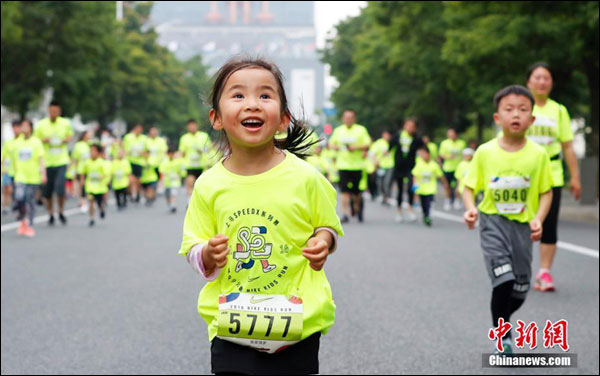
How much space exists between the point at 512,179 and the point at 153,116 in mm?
60872

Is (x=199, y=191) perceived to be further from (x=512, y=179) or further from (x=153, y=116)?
(x=153, y=116)

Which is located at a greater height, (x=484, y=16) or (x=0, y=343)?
(x=484, y=16)

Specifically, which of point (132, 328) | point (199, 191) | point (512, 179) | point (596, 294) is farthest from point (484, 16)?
point (199, 191)

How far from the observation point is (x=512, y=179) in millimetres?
4160

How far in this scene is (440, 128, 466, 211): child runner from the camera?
21781mm

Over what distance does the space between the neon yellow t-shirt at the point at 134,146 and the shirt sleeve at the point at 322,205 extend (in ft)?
82.9

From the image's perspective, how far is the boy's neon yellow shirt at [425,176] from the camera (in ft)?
62.8

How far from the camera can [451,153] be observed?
22859 millimetres

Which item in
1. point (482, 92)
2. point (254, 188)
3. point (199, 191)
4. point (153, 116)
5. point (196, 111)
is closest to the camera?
point (254, 188)

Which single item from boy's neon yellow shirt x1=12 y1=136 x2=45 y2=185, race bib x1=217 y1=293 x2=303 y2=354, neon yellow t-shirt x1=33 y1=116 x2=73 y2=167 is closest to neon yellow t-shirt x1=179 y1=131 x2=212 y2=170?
neon yellow t-shirt x1=33 y1=116 x2=73 y2=167

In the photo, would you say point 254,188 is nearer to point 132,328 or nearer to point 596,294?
point 132,328

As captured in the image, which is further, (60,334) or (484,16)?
(484,16)

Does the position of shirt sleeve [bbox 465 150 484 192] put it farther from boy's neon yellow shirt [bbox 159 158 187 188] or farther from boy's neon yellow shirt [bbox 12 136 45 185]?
boy's neon yellow shirt [bbox 159 158 187 188]

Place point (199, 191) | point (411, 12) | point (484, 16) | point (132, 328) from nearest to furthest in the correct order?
point (199, 191) → point (132, 328) → point (484, 16) → point (411, 12)
